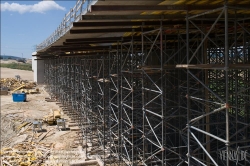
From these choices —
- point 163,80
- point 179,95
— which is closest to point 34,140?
point 163,80

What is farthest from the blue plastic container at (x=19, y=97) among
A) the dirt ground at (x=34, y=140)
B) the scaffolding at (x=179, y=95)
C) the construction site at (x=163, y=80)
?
the scaffolding at (x=179, y=95)

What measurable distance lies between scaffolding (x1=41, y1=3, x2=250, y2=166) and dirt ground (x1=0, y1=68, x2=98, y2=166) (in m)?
1.26

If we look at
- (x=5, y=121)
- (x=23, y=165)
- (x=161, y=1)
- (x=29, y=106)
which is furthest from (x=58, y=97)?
(x=161, y=1)

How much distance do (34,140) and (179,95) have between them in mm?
10678

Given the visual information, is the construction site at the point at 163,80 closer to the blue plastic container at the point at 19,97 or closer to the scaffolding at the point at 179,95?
the scaffolding at the point at 179,95

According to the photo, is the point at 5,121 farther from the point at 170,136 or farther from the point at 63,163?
the point at 170,136

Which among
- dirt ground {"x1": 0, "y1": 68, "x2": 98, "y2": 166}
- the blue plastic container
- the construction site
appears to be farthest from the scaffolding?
the blue plastic container

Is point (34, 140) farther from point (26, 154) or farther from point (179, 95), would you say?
point (179, 95)

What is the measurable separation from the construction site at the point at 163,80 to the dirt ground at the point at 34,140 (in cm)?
89

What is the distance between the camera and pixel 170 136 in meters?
15.7

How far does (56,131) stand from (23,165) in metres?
6.11

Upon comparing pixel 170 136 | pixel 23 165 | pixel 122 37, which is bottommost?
pixel 23 165

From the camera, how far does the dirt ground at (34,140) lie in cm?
1523

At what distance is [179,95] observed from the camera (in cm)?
1176
